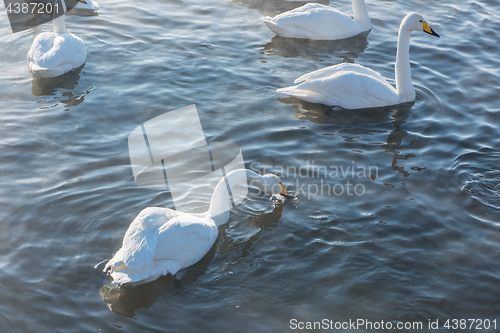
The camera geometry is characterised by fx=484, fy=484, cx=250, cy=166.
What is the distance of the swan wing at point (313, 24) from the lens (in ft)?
40.3

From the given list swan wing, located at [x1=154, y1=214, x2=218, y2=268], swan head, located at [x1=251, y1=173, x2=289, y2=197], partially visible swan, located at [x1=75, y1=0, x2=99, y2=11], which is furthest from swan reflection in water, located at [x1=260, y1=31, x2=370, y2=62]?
swan wing, located at [x1=154, y1=214, x2=218, y2=268]

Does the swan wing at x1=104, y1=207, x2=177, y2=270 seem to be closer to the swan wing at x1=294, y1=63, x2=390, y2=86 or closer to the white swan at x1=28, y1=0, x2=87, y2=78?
the swan wing at x1=294, y1=63, x2=390, y2=86

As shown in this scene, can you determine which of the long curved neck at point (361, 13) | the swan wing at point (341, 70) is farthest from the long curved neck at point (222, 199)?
the long curved neck at point (361, 13)

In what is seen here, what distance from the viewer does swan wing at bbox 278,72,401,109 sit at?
9289mm

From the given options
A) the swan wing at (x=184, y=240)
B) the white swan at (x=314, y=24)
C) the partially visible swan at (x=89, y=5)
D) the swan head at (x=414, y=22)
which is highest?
the partially visible swan at (x=89, y=5)

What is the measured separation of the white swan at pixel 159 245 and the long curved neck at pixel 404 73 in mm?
5398

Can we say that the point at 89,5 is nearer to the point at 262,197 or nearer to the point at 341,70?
the point at 341,70

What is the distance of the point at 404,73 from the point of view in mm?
9680

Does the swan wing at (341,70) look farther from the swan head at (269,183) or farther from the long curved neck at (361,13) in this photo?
the long curved neck at (361,13)

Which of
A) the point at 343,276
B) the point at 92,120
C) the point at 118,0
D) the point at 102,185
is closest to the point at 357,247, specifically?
the point at 343,276

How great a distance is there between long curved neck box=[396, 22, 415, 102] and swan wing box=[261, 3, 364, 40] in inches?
113

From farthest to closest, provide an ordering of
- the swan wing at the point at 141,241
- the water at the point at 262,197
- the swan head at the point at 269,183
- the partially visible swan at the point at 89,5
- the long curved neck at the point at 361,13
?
the partially visible swan at the point at 89,5 < the long curved neck at the point at 361,13 < the swan head at the point at 269,183 < the water at the point at 262,197 < the swan wing at the point at 141,241

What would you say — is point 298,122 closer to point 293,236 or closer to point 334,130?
point 334,130

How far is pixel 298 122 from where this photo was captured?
923 centimetres
